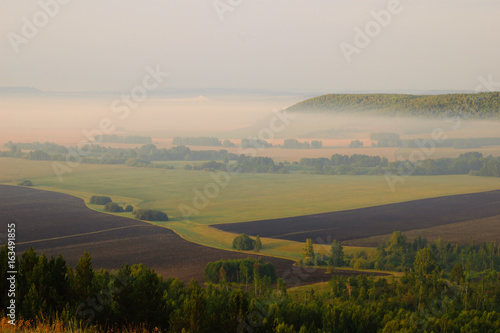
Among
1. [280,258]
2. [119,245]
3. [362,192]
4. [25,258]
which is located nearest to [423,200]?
[362,192]

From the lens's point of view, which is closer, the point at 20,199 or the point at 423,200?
the point at 20,199

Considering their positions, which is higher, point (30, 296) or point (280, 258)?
point (30, 296)

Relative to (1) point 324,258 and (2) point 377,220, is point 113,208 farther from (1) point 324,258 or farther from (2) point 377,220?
(1) point 324,258

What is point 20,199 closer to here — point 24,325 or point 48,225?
point 48,225

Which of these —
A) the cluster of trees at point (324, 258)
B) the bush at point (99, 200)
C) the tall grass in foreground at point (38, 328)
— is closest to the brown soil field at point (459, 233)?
the cluster of trees at point (324, 258)

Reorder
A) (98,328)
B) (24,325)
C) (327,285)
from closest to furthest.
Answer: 1. (24,325)
2. (98,328)
3. (327,285)

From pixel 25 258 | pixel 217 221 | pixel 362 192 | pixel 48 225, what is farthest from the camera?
pixel 362 192

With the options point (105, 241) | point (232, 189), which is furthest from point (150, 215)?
point (232, 189)
